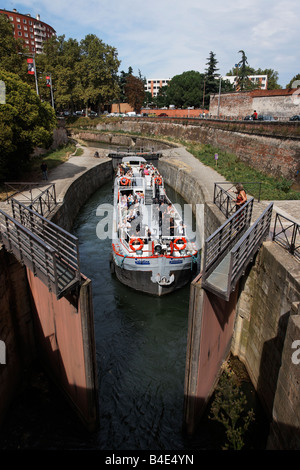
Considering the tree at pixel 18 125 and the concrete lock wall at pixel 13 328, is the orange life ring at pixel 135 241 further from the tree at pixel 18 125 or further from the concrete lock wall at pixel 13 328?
the tree at pixel 18 125

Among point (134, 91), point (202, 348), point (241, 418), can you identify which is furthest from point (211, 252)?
point (134, 91)

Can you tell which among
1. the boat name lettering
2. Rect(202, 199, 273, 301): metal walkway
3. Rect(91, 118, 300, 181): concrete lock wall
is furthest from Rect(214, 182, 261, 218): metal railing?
the boat name lettering

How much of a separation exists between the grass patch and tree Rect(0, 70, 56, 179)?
12.3m

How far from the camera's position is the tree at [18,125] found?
17453 mm

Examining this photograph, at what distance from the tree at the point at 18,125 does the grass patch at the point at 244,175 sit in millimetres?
12331

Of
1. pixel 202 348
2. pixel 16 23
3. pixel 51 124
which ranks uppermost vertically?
pixel 16 23

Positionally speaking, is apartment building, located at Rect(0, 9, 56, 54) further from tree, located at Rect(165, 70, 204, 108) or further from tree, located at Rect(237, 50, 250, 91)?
tree, located at Rect(237, 50, 250, 91)

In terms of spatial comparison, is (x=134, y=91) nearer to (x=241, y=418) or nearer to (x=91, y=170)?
(x=91, y=170)

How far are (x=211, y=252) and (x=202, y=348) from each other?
7.34 ft

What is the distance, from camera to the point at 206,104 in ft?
235

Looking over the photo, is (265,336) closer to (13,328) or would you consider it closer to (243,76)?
(13,328)

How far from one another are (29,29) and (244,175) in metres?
89.4

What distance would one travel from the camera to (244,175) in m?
22.4

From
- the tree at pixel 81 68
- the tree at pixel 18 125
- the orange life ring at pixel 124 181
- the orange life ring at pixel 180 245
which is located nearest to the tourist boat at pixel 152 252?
the orange life ring at pixel 180 245
